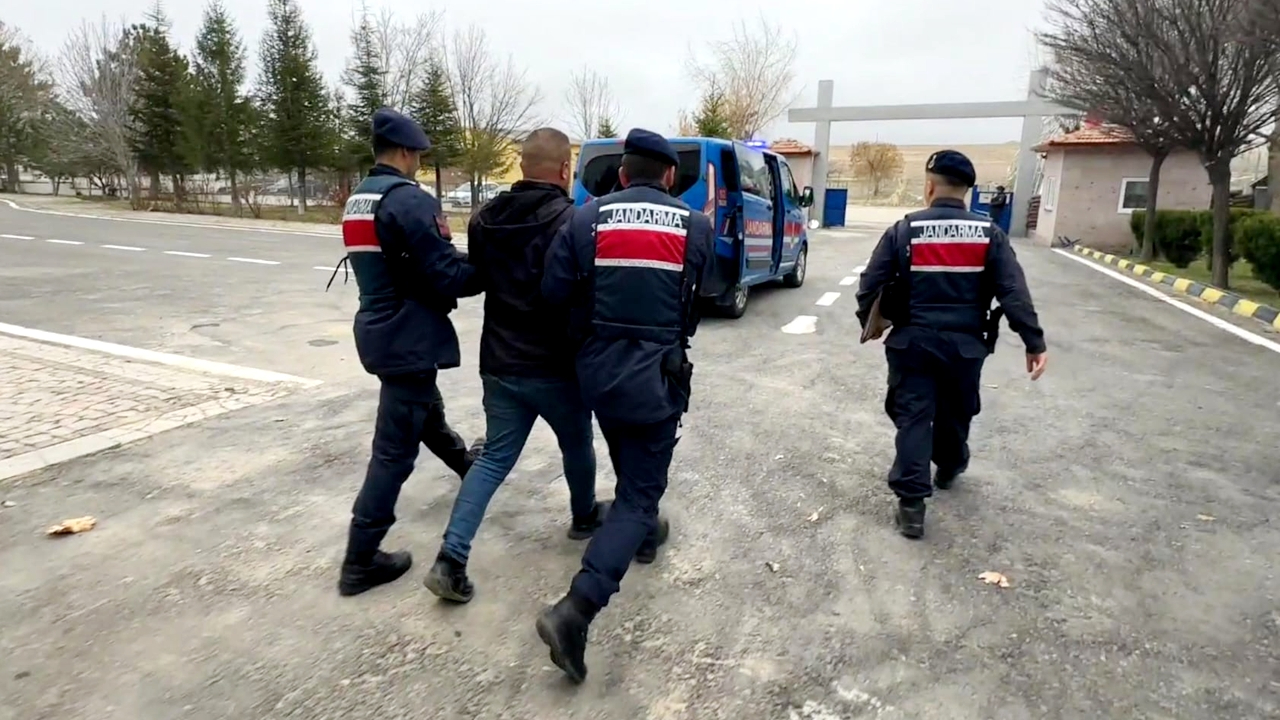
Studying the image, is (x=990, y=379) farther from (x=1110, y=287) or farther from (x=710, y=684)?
(x=1110, y=287)

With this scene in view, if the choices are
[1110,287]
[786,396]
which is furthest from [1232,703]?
[1110,287]

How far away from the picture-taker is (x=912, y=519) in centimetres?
352

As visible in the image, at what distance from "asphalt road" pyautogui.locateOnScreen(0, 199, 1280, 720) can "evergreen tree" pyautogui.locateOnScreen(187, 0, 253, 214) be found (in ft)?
103

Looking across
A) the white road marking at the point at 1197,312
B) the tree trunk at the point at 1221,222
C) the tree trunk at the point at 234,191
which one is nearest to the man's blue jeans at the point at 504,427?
the white road marking at the point at 1197,312

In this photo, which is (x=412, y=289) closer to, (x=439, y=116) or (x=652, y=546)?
(x=652, y=546)

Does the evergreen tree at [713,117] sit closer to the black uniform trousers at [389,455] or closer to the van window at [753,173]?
the van window at [753,173]

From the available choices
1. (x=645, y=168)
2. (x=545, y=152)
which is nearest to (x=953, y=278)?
(x=645, y=168)

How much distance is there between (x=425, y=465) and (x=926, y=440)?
Result: 2.61 m

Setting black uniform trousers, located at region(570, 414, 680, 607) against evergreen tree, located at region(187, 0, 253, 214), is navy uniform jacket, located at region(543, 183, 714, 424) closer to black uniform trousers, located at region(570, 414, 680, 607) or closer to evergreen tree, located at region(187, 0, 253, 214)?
black uniform trousers, located at region(570, 414, 680, 607)

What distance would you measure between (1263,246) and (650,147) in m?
12.0

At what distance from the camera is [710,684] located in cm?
249

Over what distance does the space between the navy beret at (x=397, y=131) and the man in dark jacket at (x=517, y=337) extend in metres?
0.38

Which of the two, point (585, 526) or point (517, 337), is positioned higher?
point (517, 337)

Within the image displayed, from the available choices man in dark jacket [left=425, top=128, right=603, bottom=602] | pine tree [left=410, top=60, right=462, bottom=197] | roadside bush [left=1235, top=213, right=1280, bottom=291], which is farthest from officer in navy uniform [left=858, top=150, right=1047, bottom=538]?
A: pine tree [left=410, top=60, right=462, bottom=197]
